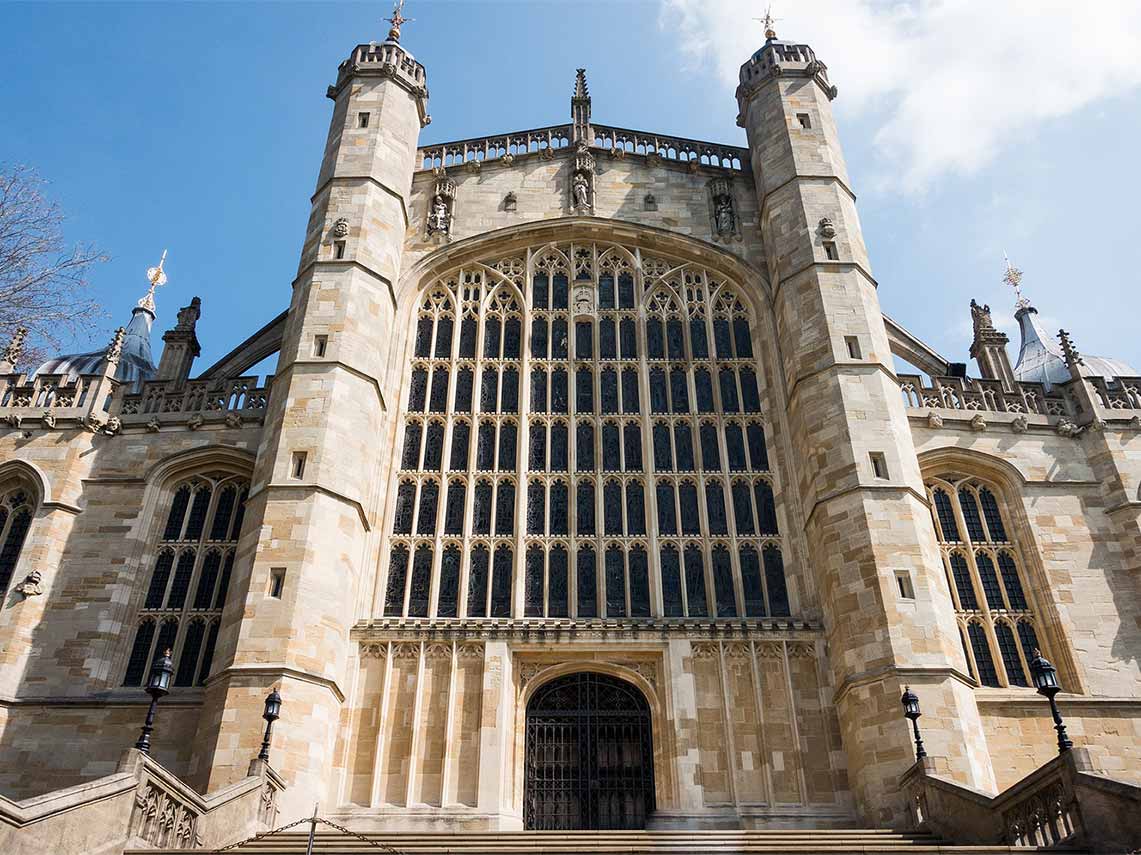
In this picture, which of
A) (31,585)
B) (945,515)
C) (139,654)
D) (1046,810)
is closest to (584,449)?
(945,515)

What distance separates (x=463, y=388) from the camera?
18.8 m

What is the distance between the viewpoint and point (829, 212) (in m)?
19.5

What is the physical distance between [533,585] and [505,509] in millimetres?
1575

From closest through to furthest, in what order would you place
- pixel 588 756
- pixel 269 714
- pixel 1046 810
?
1. pixel 1046 810
2. pixel 269 714
3. pixel 588 756

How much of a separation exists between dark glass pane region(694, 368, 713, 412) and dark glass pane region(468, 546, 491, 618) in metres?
4.99

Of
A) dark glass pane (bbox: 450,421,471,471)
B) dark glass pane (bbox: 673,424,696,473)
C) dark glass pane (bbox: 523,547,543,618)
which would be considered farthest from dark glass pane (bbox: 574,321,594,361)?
dark glass pane (bbox: 523,547,543,618)

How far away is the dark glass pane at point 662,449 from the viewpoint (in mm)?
17797

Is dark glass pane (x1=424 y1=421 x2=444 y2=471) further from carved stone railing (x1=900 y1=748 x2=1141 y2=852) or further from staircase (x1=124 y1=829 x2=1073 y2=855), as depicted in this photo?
carved stone railing (x1=900 y1=748 x2=1141 y2=852)

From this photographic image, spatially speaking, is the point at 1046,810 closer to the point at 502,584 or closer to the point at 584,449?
the point at 502,584

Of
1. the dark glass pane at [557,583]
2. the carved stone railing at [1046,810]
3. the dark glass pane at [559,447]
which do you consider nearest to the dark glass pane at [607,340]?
the dark glass pane at [559,447]

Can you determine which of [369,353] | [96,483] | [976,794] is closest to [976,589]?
[976,794]

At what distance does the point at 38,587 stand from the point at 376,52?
13525 millimetres

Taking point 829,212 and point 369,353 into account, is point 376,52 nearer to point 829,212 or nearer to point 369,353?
point 369,353

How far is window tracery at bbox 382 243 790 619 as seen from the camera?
16391 millimetres
